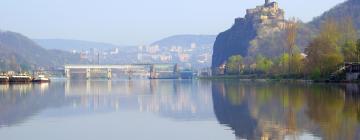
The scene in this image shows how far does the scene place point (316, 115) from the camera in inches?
1202

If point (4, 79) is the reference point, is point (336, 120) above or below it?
below

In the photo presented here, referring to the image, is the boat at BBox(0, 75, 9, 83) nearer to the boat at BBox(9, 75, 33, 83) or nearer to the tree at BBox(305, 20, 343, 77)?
the boat at BBox(9, 75, 33, 83)

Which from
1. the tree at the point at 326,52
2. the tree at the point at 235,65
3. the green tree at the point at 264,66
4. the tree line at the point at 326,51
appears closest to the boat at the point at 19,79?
the green tree at the point at 264,66

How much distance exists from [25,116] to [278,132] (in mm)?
14677

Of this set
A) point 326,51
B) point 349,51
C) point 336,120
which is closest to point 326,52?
point 326,51

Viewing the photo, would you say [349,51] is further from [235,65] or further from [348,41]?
[235,65]

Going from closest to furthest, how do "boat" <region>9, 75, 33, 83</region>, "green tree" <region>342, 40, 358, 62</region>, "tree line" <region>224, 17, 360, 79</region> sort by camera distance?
"tree line" <region>224, 17, 360, 79</region> → "green tree" <region>342, 40, 358, 62</region> → "boat" <region>9, 75, 33, 83</region>

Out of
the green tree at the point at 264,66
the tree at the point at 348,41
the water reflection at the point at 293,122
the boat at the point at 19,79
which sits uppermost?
the tree at the point at 348,41

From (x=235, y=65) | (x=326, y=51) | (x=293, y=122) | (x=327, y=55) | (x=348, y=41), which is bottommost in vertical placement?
(x=293, y=122)

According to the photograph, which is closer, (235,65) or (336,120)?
(336,120)

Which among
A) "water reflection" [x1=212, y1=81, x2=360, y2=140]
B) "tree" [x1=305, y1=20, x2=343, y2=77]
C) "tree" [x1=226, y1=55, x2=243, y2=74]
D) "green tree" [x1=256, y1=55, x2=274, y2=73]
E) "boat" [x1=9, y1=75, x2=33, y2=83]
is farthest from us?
"tree" [x1=226, y1=55, x2=243, y2=74]

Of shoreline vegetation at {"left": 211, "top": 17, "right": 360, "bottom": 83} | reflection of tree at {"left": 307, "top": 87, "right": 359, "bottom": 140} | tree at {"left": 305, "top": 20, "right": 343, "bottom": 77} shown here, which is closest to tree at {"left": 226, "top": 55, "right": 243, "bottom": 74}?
shoreline vegetation at {"left": 211, "top": 17, "right": 360, "bottom": 83}

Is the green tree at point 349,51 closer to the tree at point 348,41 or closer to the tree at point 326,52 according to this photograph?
the tree at point 348,41

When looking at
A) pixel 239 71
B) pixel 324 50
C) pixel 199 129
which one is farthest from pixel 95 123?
pixel 239 71
